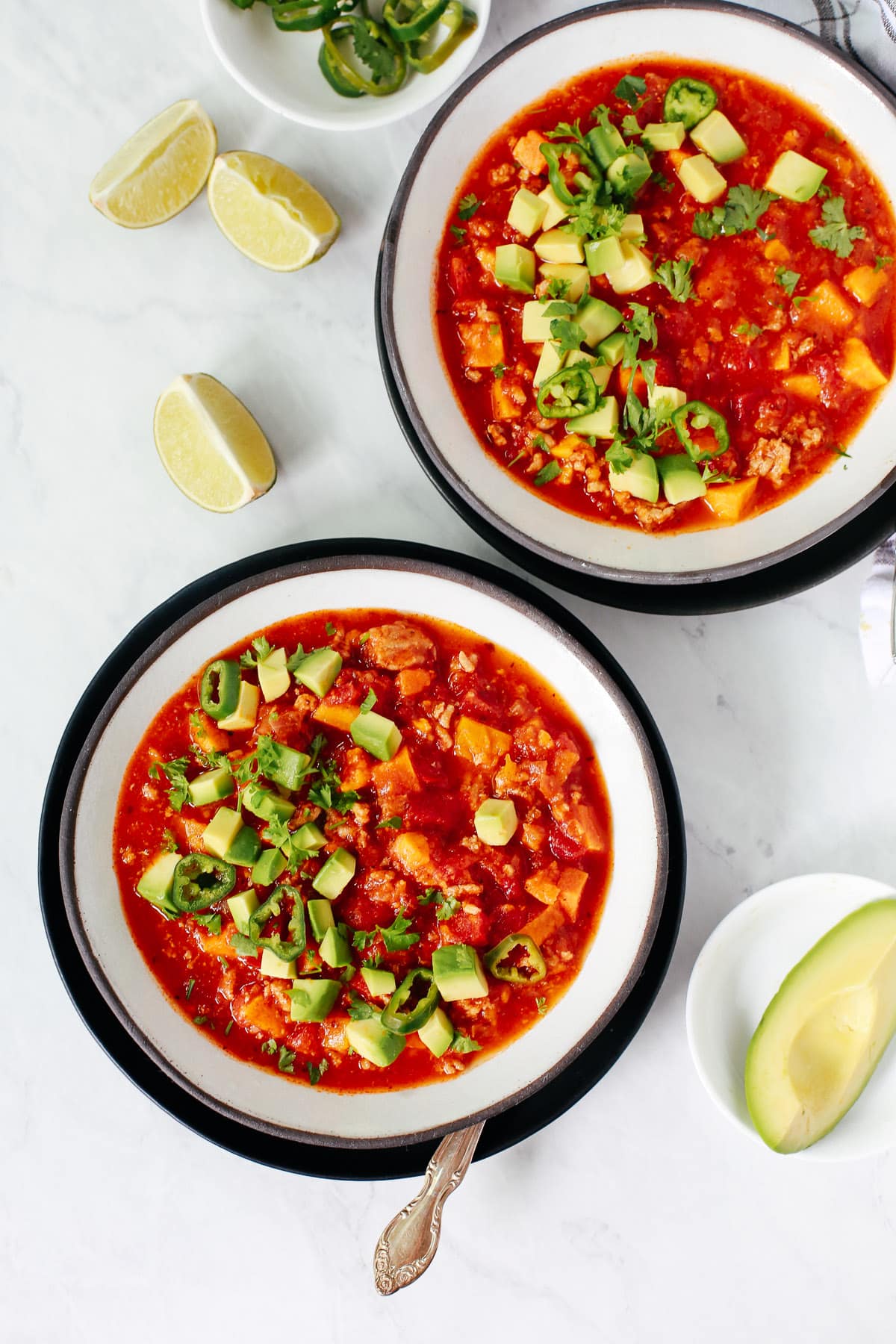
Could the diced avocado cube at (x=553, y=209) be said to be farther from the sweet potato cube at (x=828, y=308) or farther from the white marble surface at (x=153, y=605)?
the sweet potato cube at (x=828, y=308)

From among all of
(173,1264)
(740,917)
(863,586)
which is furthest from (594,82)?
(173,1264)

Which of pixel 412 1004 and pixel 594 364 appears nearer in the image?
pixel 594 364

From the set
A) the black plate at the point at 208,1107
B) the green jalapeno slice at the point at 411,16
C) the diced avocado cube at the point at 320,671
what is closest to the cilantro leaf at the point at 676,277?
the green jalapeno slice at the point at 411,16

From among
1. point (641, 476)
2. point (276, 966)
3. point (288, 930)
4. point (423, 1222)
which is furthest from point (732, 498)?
point (423, 1222)

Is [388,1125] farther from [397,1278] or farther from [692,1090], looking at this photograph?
[692,1090]

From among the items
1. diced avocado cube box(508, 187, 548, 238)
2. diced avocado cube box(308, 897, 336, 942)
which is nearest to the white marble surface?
diced avocado cube box(508, 187, 548, 238)

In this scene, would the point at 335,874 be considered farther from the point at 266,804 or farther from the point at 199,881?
the point at 199,881

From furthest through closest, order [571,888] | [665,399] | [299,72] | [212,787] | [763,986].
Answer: [763,986] → [299,72] → [571,888] → [212,787] → [665,399]
